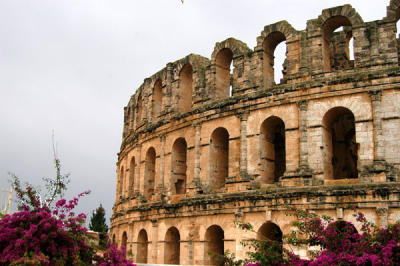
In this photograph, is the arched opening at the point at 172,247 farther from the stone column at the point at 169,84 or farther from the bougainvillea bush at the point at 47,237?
the bougainvillea bush at the point at 47,237

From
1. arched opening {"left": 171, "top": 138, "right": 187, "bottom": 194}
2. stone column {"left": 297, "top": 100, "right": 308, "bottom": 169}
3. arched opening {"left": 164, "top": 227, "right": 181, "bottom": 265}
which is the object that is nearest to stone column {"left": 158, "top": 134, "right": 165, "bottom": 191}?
arched opening {"left": 171, "top": 138, "right": 187, "bottom": 194}

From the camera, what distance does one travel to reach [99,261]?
11102mm

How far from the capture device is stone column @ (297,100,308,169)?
17.4 m

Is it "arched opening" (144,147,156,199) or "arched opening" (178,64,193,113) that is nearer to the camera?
"arched opening" (178,64,193,113)

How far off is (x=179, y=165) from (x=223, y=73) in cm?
502

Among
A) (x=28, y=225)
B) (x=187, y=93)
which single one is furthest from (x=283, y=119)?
(x=28, y=225)

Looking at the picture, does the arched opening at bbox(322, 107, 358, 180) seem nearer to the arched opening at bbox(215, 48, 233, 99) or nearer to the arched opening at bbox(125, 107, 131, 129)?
the arched opening at bbox(215, 48, 233, 99)

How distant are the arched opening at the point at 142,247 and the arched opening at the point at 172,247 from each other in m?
2.61

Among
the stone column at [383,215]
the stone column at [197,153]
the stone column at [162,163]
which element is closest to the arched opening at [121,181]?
the stone column at [162,163]

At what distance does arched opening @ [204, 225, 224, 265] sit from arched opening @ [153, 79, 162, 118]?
8480mm

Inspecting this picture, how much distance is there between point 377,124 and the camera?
16344mm

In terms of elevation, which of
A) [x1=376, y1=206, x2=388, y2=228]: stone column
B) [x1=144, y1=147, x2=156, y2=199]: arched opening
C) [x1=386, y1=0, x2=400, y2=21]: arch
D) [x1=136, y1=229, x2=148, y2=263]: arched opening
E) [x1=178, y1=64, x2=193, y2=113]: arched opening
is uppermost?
[x1=386, y1=0, x2=400, y2=21]: arch

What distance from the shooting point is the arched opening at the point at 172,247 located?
72.2ft

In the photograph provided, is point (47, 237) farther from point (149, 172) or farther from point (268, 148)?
point (149, 172)
